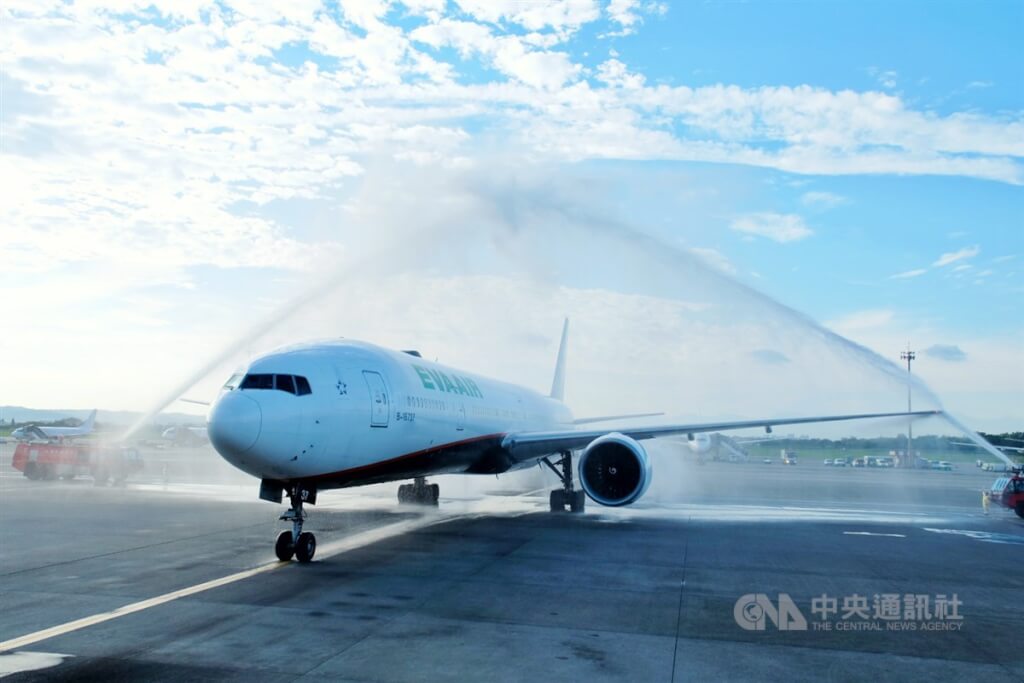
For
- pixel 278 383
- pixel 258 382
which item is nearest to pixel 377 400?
pixel 278 383

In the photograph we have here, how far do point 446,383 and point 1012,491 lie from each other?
19.3 metres

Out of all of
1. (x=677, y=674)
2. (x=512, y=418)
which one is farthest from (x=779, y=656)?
(x=512, y=418)

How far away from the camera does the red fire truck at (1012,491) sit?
26.0 metres

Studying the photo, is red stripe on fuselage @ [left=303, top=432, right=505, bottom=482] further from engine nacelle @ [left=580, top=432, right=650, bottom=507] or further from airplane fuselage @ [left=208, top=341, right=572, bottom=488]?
engine nacelle @ [left=580, top=432, right=650, bottom=507]

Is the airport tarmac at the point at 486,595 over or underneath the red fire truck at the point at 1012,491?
underneath

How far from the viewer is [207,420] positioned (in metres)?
12.7

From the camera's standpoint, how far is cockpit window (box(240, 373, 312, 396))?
13500 mm

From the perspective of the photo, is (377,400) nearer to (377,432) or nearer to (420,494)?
(377,432)

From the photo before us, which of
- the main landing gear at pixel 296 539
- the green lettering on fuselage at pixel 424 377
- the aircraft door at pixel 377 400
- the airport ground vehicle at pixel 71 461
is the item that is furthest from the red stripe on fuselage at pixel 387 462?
the airport ground vehicle at pixel 71 461

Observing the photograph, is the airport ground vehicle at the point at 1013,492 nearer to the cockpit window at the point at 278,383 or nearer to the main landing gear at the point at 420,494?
the main landing gear at the point at 420,494

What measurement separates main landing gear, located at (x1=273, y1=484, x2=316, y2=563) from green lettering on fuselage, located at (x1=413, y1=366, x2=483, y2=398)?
16.4 ft

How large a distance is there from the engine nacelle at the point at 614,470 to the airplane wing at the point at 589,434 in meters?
1.35

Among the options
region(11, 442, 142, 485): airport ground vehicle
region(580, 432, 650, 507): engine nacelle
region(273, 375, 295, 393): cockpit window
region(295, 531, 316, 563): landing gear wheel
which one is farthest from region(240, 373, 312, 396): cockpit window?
region(11, 442, 142, 485): airport ground vehicle

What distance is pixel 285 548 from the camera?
1375cm
